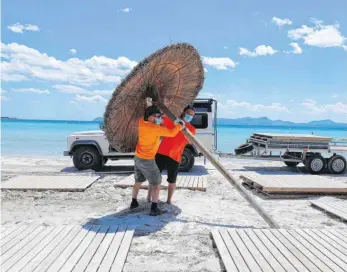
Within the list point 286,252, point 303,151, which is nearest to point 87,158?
point 303,151

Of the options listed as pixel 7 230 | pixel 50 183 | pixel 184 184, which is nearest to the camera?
pixel 7 230

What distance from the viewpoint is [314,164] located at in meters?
13.0

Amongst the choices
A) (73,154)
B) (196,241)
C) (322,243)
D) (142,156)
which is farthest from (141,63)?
(73,154)

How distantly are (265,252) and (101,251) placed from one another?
1.98 m

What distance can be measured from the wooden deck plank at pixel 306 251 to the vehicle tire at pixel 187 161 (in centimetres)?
708

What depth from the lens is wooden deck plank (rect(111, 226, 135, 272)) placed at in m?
4.04

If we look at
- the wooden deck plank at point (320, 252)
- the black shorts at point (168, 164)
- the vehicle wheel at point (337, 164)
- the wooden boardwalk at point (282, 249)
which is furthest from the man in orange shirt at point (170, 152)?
the vehicle wheel at point (337, 164)

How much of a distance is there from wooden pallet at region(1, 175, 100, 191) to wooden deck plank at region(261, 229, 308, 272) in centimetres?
515

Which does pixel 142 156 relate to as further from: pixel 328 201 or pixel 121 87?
pixel 328 201

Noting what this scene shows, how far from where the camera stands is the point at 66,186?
898 centimetres

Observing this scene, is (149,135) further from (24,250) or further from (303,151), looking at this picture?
(303,151)

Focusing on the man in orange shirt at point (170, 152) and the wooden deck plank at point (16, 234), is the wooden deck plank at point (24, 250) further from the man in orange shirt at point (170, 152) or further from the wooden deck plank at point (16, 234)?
the man in orange shirt at point (170, 152)

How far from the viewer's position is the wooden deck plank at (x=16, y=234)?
4.79 metres

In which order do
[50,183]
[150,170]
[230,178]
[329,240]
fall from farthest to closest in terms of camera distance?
1. [50,183]
2. [150,170]
3. [230,178]
4. [329,240]
